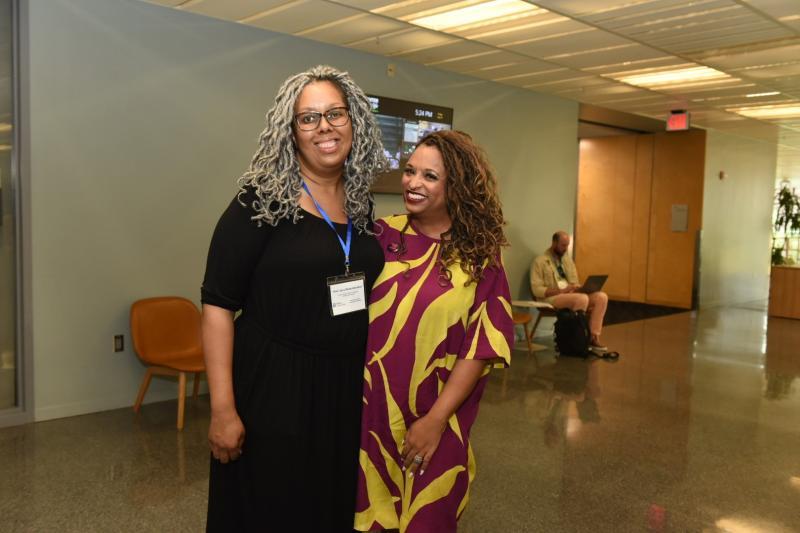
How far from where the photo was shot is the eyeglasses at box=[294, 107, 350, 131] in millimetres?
1768

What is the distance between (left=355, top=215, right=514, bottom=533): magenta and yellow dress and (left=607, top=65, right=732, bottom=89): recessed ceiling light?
580 cm

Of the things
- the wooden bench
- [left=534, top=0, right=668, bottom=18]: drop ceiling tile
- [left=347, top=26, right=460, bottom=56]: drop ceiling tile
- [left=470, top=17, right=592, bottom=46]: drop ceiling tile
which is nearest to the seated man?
the wooden bench

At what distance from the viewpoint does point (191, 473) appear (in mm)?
3852

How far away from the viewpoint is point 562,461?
13.8 feet

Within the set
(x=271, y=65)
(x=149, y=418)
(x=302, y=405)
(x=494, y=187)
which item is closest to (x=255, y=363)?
(x=302, y=405)

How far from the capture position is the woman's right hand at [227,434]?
1.74 metres

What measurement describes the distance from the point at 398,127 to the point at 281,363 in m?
4.98

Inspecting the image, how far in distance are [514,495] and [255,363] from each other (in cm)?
233

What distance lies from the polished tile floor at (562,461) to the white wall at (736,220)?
534cm

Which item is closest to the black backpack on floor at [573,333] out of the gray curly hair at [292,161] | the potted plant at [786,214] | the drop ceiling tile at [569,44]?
the drop ceiling tile at [569,44]

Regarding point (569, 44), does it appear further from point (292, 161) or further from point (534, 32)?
point (292, 161)

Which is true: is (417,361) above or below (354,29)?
below

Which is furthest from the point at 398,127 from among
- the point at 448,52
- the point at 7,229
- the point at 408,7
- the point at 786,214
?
the point at 786,214

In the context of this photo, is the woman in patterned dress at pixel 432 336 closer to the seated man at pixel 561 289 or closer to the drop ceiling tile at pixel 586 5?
the drop ceiling tile at pixel 586 5
